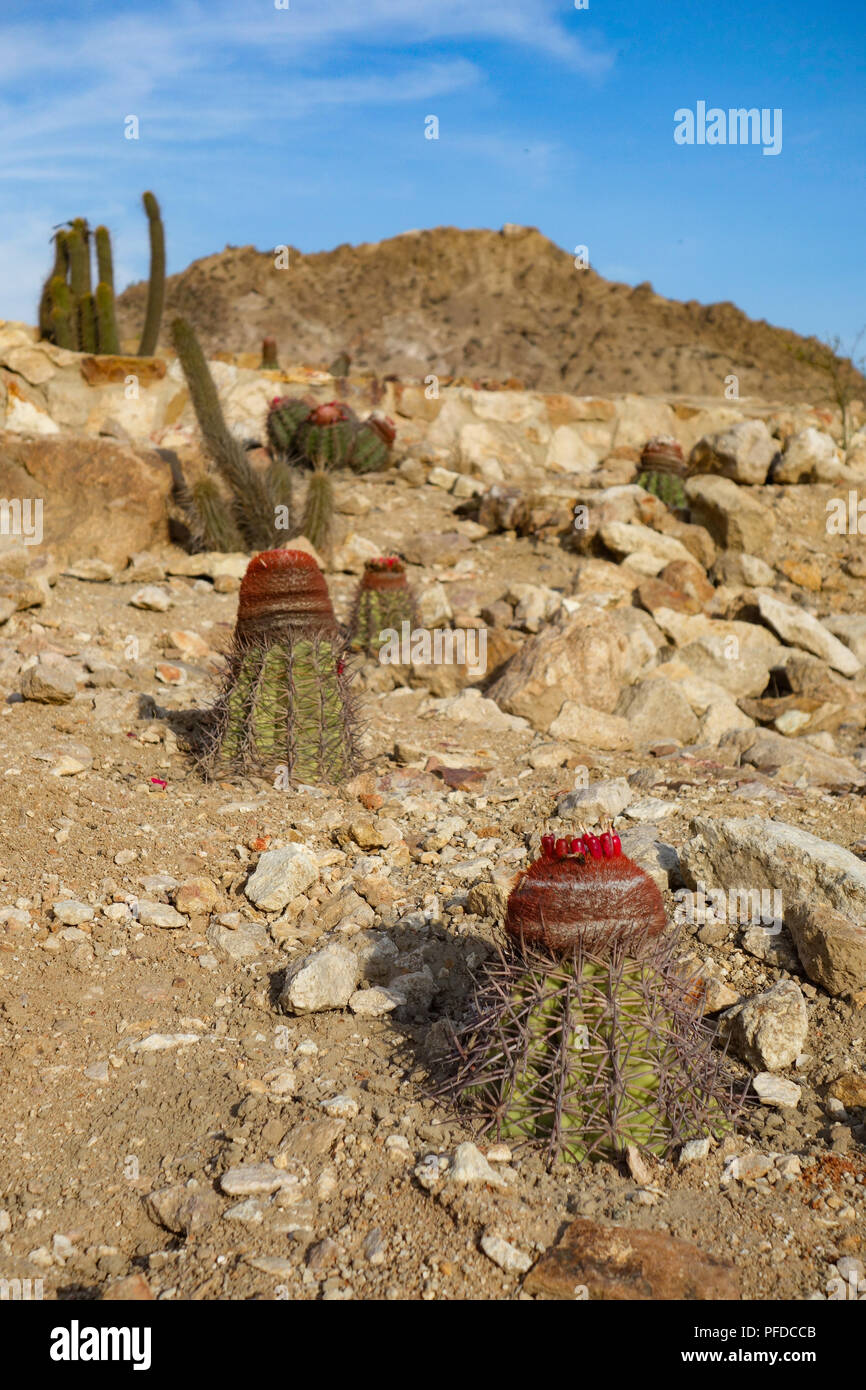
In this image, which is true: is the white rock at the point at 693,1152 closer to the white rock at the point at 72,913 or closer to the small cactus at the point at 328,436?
the white rock at the point at 72,913

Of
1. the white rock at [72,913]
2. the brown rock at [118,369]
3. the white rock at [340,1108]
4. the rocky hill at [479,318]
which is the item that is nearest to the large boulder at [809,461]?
the brown rock at [118,369]

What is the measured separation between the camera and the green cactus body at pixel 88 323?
41.9 feet

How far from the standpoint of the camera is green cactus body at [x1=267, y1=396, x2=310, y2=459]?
11.5 meters

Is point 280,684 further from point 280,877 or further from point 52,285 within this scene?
point 52,285

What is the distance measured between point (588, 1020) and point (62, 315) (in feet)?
Result: 41.4

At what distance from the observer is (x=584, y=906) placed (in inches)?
95.5

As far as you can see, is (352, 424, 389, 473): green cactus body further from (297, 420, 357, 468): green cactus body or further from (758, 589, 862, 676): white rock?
(758, 589, 862, 676): white rock

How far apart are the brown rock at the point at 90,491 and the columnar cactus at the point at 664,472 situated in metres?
4.96

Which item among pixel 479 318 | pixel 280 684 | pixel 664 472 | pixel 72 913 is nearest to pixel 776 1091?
pixel 72 913

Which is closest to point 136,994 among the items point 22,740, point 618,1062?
point 618,1062

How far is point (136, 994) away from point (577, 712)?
3.39 metres
